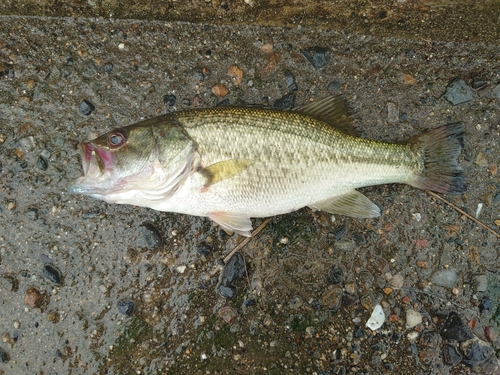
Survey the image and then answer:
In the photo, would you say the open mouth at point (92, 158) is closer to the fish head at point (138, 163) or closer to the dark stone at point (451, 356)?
the fish head at point (138, 163)

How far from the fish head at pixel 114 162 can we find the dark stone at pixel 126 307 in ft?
3.27

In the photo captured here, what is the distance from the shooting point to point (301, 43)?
3.25 metres

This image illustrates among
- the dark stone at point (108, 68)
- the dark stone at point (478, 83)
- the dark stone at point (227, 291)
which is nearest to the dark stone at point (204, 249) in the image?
the dark stone at point (227, 291)

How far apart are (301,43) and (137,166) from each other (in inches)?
69.2

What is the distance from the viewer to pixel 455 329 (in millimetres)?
3078

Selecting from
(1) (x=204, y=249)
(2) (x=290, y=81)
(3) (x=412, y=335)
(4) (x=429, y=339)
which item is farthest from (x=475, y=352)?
(2) (x=290, y=81)

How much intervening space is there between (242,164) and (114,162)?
88 cm

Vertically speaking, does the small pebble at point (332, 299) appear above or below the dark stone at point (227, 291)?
below

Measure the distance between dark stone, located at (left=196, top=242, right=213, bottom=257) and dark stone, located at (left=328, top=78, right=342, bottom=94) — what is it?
1.68 m

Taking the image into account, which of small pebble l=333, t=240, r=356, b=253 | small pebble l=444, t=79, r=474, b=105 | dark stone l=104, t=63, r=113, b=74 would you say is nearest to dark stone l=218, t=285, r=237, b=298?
small pebble l=333, t=240, r=356, b=253

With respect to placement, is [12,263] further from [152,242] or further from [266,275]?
[266,275]

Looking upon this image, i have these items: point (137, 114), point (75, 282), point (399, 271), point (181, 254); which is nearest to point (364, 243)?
point (399, 271)

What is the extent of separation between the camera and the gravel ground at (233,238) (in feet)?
10.0

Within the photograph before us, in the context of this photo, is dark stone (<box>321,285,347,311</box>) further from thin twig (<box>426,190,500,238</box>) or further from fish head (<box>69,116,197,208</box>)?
fish head (<box>69,116,197,208</box>)
